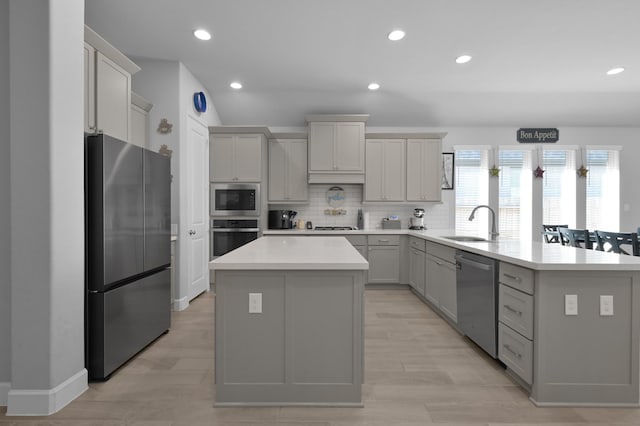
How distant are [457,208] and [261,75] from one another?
3.99m

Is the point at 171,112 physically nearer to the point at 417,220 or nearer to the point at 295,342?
the point at 295,342

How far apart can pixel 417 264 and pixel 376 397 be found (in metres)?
2.70

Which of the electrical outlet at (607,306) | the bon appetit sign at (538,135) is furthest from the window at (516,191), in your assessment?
the electrical outlet at (607,306)

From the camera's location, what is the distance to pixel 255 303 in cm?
197

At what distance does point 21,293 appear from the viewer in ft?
6.26

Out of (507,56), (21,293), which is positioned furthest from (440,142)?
(21,293)

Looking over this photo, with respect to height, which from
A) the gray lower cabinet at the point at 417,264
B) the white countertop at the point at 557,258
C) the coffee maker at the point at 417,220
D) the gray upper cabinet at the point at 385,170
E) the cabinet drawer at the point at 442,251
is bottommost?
the gray lower cabinet at the point at 417,264

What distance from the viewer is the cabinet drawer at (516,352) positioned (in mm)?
2068

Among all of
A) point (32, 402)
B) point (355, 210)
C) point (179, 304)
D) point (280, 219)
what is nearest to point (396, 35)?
Answer: point (355, 210)

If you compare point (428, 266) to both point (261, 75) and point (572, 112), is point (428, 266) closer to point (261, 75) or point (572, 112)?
point (261, 75)

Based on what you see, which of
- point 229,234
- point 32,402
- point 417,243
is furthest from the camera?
point 229,234

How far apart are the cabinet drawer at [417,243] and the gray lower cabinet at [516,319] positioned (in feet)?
6.38

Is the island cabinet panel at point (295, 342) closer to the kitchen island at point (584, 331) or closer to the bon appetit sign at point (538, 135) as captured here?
the kitchen island at point (584, 331)

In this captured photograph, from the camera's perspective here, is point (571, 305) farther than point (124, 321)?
No
